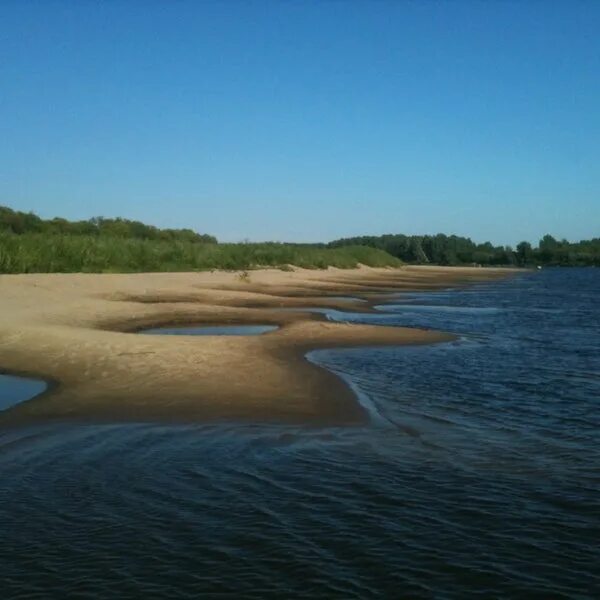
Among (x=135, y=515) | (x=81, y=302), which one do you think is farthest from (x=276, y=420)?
(x=81, y=302)

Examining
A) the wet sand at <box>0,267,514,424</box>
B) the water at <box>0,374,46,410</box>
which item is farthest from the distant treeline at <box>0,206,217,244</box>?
the water at <box>0,374,46,410</box>

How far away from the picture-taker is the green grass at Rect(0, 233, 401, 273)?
37.1 metres

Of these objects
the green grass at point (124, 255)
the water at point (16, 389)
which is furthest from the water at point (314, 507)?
the green grass at point (124, 255)

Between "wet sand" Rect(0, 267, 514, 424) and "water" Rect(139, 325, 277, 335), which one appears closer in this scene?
"wet sand" Rect(0, 267, 514, 424)

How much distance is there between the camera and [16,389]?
1160 cm

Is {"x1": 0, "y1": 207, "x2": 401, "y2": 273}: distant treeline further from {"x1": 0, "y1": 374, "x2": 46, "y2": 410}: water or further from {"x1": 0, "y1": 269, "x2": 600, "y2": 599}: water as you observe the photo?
{"x1": 0, "y1": 269, "x2": 600, "y2": 599}: water

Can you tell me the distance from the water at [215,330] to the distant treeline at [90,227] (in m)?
43.5

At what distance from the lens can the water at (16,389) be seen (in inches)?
422

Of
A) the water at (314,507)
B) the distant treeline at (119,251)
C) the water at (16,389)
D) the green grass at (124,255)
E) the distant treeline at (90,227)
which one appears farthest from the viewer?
the distant treeline at (90,227)

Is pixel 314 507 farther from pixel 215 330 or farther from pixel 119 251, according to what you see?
pixel 119 251

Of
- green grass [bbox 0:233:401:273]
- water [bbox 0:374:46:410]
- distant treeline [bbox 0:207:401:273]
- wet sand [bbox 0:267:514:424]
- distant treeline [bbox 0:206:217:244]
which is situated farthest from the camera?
distant treeline [bbox 0:206:217:244]

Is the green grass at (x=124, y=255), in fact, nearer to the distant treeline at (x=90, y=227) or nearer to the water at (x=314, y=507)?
the distant treeline at (x=90, y=227)

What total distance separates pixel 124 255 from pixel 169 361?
36.3 metres

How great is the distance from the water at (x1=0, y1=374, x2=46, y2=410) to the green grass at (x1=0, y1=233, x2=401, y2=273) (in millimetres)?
24470
